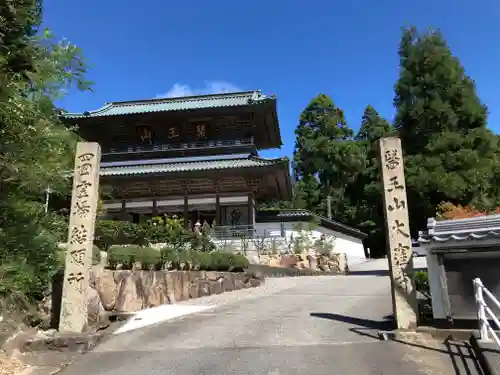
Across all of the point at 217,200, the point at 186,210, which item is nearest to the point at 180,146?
the point at 186,210

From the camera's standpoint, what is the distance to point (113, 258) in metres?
9.64

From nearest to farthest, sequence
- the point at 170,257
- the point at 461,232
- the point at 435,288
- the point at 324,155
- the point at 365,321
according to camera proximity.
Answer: the point at 461,232 → the point at 435,288 → the point at 365,321 → the point at 170,257 → the point at 324,155

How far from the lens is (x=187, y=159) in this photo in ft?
77.2

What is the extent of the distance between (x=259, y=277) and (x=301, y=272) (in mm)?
4110

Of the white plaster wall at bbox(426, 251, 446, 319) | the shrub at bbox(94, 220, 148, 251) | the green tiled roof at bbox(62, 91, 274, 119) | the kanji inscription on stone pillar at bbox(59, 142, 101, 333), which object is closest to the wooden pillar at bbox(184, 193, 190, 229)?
the green tiled roof at bbox(62, 91, 274, 119)

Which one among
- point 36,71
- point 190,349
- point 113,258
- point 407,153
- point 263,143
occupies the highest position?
point 263,143

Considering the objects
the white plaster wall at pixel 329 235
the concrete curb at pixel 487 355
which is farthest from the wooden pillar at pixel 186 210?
the concrete curb at pixel 487 355

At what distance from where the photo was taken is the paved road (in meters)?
5.05

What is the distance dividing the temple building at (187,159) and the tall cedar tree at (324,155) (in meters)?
17.3

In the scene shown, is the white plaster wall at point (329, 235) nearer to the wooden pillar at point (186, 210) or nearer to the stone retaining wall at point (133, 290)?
the wooden pillar at point (186, 210)

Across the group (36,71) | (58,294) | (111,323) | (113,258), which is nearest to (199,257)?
(113,258)

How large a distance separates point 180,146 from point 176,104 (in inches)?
155

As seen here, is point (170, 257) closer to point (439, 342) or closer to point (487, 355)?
point (439, 342)

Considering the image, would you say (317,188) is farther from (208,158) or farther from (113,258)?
(113,258)
